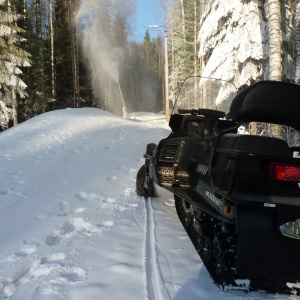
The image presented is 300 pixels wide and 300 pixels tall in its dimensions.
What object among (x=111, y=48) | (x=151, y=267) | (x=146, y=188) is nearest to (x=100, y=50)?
(x=111, y=48)

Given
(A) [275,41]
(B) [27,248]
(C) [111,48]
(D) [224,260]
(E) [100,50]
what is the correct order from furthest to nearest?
(C) [111,48] → (E) [100,50] → (A) [275,41] → (B) [27,248] → (D) [224,260]

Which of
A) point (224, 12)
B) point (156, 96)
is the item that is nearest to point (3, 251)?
point (224, 12)

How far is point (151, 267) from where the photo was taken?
2.98 m

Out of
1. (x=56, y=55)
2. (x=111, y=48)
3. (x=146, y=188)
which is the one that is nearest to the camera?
(x=146, y=188)

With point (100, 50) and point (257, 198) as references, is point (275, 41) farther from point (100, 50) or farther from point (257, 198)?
point (100, 50)

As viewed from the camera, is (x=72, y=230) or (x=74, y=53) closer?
(x=72, y=230)

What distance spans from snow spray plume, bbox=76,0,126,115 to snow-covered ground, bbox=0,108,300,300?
2639 centimetres

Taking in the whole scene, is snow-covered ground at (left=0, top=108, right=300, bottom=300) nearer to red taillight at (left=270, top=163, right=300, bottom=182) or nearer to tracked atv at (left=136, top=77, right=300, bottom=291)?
tracked atv at (left=136, top=77, right=300, bottom=291)

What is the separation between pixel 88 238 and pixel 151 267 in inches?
37.2

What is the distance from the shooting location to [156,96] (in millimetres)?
62656

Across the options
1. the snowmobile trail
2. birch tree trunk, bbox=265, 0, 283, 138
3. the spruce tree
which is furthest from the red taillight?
the spruce tree

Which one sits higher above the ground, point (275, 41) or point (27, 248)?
point (275, 41)

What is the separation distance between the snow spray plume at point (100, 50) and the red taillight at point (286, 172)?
30.9 m

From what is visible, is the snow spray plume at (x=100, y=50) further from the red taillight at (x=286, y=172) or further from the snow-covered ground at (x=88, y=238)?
the red taillight at (x=286, y=172)
